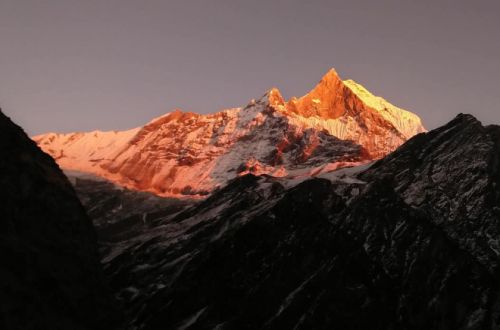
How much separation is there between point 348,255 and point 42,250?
4256 centimetres

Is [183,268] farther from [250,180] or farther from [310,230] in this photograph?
[250,180]

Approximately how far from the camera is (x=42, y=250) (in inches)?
2965

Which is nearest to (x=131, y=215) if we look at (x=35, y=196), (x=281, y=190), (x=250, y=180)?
(x=250, y=180)

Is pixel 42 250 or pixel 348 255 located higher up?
pixel 348 255

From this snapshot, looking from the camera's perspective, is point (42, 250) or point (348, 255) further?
point (348, 255)

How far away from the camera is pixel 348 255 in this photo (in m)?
100

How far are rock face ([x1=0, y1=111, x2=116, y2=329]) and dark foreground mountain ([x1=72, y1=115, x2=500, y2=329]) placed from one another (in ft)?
57.6

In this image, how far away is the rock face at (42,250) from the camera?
68.4 metres

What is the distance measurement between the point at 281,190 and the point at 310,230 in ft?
75.5

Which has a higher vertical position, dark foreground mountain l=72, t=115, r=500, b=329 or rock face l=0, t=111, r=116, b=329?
dark foreground mountain l=72, t=115, r=500, b=329

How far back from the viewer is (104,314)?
78875 millimetres

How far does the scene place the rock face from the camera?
2692 inches

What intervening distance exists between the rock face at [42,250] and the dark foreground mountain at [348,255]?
17.5 m

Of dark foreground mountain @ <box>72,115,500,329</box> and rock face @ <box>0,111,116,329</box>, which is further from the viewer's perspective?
dark foreground mountain @ <box>72,115,500,329</box>
